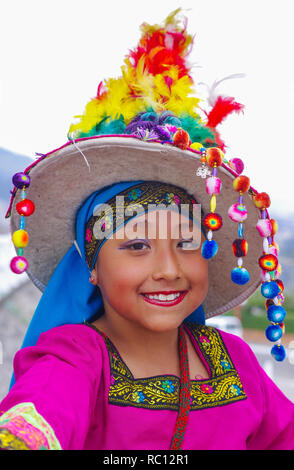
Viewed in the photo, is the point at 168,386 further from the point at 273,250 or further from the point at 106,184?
the point at 106,184

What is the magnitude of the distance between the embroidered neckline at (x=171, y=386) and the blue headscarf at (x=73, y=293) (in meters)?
0.11

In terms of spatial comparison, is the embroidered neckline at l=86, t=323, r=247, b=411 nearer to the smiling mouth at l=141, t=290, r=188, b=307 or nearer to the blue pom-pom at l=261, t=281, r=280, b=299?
the smiling mouth at l=141, t=290, r=188, b=307

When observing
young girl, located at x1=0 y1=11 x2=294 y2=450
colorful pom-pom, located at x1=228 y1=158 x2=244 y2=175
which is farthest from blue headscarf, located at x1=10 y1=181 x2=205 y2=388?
colorful pom-pom, located at x1=228 y1=158 x2=244 y2=175

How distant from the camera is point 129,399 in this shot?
1416 mm

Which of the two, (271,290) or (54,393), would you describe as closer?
(54,393)

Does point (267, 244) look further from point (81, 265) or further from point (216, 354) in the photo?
point (81, 265)

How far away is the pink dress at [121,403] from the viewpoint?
3.86ft

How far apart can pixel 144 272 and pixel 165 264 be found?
0.24 ft

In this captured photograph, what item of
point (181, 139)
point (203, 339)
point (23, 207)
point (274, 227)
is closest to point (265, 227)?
point (274, 227)

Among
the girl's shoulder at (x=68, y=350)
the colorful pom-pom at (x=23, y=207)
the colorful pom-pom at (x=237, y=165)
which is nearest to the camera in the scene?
the girl's shoulder at (x=68, y=350)

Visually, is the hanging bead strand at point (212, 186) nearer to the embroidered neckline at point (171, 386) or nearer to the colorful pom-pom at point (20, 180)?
the embroidered neckline at point (171, 386)

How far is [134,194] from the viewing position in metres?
1.57

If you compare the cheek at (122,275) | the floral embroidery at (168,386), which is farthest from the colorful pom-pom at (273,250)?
the floral embroidery at (168,386)

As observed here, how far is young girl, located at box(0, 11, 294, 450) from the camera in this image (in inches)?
54.9
